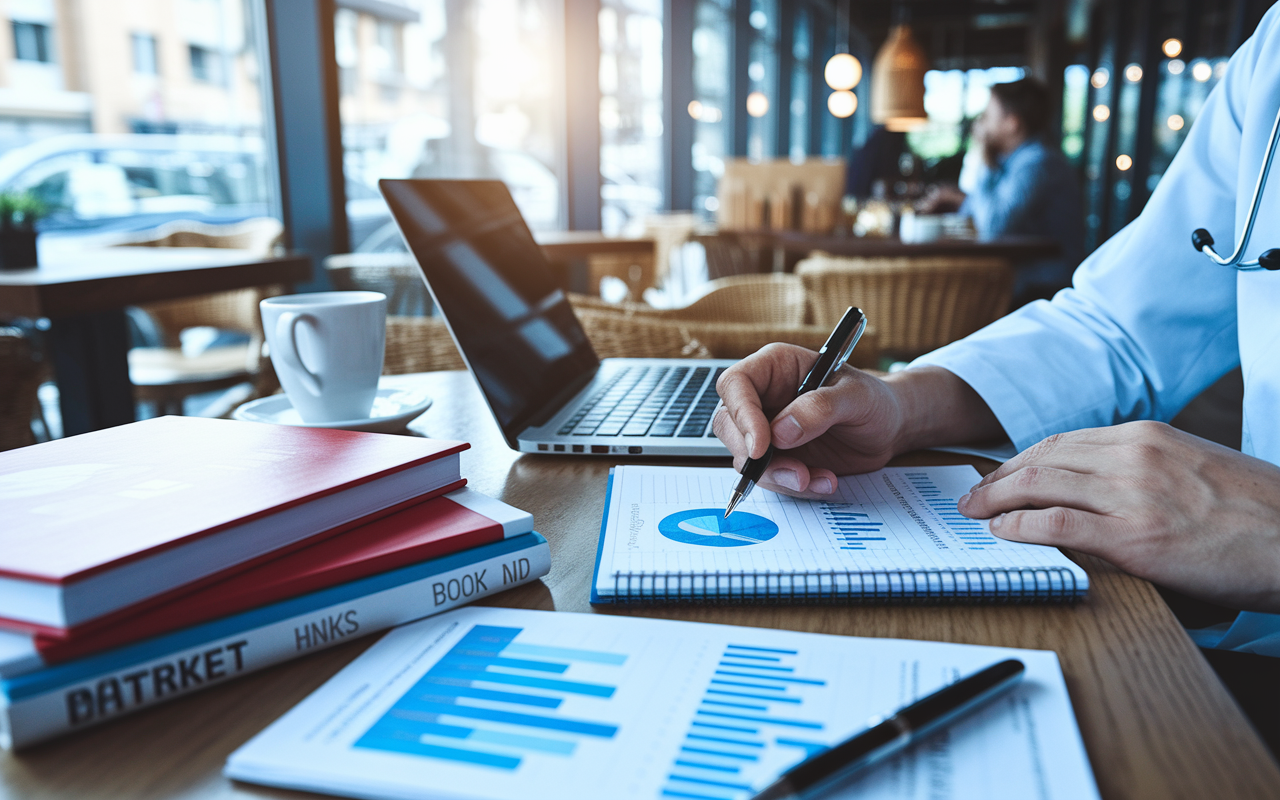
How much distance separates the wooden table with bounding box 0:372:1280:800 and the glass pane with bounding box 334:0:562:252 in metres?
2.67

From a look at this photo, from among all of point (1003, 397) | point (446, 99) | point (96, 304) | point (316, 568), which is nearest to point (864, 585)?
point (316, 568)

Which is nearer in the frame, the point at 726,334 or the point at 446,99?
the point at 726,334

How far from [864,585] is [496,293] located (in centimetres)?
61

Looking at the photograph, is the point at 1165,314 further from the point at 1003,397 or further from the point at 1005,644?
the point at 1005,644

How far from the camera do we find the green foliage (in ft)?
6.67

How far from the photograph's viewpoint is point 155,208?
127 inches

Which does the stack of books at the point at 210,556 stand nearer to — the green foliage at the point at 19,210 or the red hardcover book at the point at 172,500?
the red hardcover book at the point at 172,500

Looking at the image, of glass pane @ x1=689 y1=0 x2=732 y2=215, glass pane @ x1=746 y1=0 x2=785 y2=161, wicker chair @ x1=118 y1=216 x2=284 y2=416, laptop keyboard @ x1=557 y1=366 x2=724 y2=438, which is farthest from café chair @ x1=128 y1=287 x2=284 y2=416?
glass pane @ x1=746 y1=0 x2=785 y2=161

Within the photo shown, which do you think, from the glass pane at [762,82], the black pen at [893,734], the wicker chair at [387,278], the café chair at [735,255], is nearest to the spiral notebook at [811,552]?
the black pen at [893,734]

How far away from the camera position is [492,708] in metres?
0.40

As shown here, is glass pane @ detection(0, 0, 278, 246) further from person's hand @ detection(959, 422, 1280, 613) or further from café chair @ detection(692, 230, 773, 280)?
person's hand @ detection(959, 422, 1280, 613)

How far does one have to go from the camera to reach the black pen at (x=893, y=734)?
1.05 ft

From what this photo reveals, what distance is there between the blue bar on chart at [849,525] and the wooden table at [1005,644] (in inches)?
2.9

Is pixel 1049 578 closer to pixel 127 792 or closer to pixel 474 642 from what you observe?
pixel 474 642
